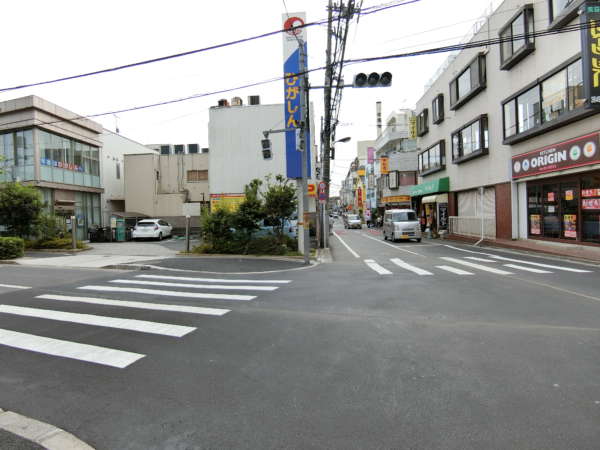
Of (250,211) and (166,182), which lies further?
(166,182)

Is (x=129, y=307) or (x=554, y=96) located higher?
(x=554, y=96)

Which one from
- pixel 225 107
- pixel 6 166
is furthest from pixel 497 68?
pixel 6 166

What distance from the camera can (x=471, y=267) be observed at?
12344 millimetres

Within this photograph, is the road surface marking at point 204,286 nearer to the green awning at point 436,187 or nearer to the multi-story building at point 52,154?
the multi-story building at point 52,154

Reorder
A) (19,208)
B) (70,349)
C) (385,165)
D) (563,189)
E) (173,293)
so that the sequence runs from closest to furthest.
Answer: (70,349) < (173,293) < (563,189) < (19,208) < (385,165)

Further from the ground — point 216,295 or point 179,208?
point 179,208

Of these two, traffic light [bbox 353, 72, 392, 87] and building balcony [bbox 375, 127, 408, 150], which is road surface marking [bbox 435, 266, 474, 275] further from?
building balcony [bbox 375, 127, 408, 150]

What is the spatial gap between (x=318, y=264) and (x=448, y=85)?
66.3 feet

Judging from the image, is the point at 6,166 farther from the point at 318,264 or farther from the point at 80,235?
the point at 318,264

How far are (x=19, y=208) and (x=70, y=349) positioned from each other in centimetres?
1840

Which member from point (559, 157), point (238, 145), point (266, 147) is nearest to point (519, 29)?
point (559, 157)

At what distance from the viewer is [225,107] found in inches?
1014

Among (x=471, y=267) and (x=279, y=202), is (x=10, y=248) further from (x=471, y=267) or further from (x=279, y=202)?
(x=471, y=267)

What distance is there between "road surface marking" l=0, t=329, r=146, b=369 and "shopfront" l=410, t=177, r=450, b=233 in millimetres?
26875
